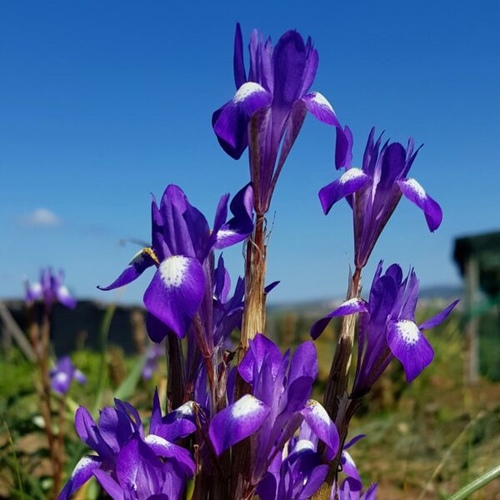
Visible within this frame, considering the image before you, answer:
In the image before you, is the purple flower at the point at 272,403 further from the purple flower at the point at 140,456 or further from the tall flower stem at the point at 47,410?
the tall flower stem at the point at 47,410

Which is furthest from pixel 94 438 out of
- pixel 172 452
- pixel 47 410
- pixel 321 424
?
pixel 47 410

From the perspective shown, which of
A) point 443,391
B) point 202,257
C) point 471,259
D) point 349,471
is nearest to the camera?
point 202,257

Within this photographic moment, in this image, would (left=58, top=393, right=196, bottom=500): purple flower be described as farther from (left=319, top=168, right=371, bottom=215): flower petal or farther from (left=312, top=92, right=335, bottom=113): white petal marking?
(left=312, top=92, right=335, bottom=113): white petal marking

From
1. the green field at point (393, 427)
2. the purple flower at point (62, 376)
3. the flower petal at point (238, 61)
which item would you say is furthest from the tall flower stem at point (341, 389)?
the purple flower at point (62, 376)

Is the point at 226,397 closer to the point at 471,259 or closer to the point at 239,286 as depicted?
the point at 239,286

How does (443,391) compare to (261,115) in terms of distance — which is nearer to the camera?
(261,115)

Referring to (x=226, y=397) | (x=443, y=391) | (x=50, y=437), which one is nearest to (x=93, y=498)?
(x=50, y=437)
